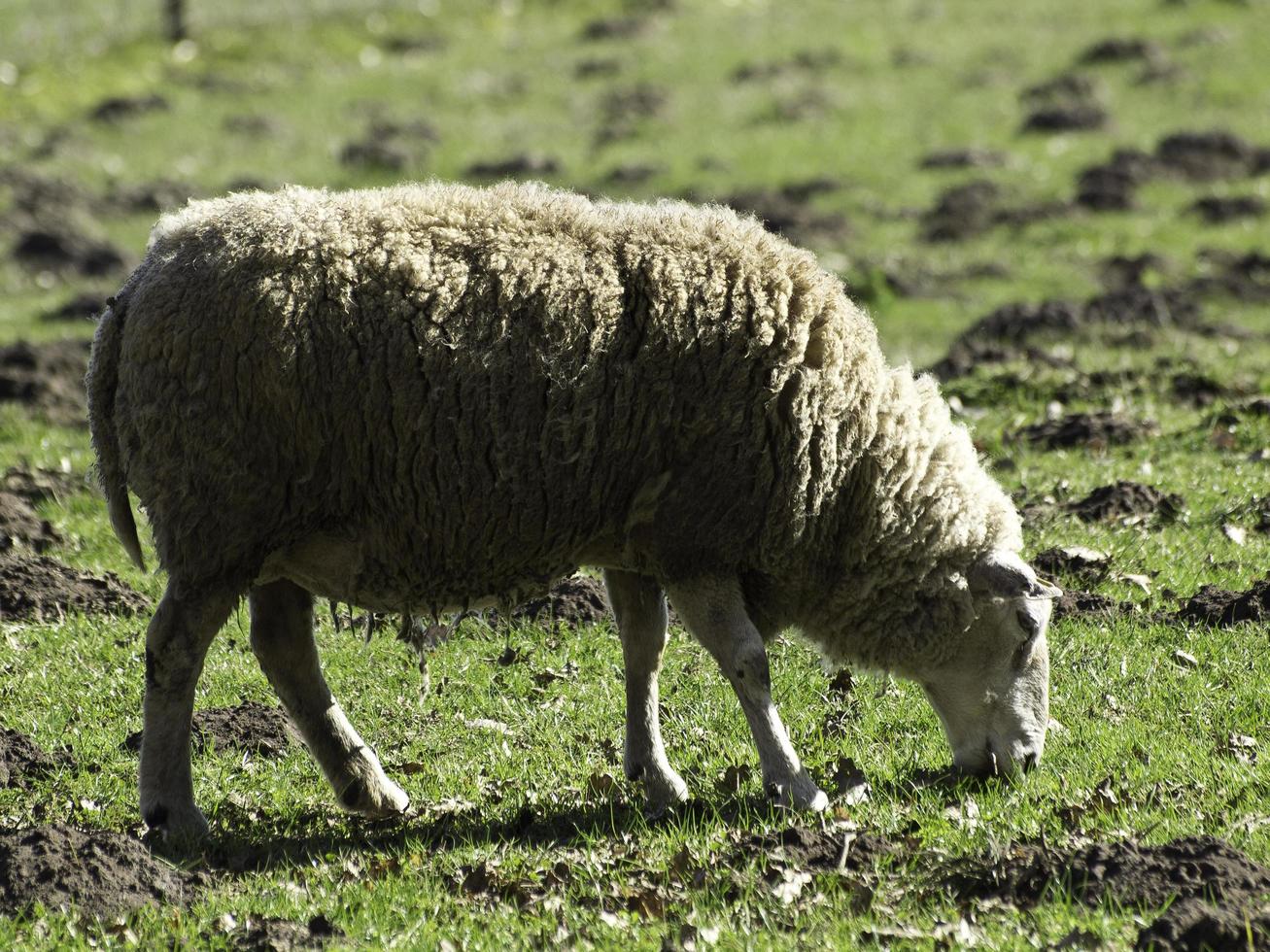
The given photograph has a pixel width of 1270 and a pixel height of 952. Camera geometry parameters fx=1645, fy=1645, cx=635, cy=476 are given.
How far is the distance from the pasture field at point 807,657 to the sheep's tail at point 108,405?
1169 mm

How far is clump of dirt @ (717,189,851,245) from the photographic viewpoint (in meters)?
16.6

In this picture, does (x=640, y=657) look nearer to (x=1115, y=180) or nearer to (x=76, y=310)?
(x=76, y=310)

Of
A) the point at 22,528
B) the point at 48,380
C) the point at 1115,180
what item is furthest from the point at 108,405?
the point at 1115,180

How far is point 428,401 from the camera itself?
5844 millimetres

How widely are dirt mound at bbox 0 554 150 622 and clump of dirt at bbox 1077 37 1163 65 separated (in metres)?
18.0

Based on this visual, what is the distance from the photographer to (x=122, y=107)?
2208 cm

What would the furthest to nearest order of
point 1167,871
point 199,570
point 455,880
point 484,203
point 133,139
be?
point 133,139, point 484,203, point 199,570, point 455,880, point 1167,871

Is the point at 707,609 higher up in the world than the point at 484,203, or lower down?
lower down

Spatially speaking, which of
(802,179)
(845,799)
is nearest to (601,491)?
(845,799)

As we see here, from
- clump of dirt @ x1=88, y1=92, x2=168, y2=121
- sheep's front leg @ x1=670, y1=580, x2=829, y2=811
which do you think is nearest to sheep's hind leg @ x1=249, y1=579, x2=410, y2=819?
sheep's front leg @ x1=670, y1=580, x2=829, y2=811

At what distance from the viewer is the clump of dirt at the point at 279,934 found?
488 centimetres

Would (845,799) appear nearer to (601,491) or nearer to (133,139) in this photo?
(601,491)

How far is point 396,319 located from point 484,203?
2.14 feet

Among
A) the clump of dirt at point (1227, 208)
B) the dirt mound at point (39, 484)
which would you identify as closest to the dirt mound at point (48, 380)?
the dirt mound at point (39, 484)
